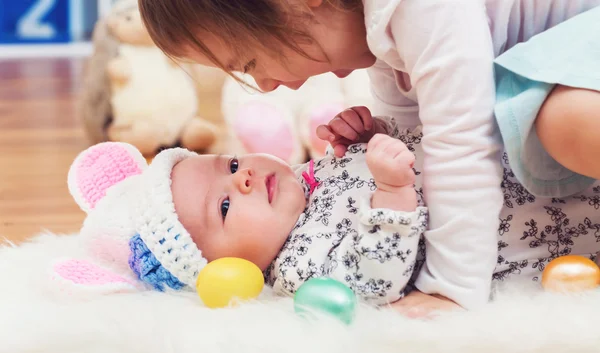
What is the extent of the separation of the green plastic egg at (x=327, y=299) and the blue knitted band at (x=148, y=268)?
20cm

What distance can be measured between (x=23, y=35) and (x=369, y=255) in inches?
185

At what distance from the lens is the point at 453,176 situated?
3.02 ft

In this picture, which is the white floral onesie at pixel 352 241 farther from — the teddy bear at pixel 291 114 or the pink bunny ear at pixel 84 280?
the teddy bear at pixel 291 114

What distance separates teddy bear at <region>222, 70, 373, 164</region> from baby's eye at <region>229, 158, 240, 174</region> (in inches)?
34.4

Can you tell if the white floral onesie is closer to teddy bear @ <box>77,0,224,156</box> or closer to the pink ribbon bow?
the pink ribbon bow

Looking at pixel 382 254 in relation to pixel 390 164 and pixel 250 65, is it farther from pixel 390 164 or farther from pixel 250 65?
pixel 250 65

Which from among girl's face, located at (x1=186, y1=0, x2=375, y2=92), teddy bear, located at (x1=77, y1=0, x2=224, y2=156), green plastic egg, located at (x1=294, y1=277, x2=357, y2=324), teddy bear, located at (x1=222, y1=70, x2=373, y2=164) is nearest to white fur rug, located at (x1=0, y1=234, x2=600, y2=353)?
green plastic egg, located at (x1=294, y1=277, x2=357, y2=324)

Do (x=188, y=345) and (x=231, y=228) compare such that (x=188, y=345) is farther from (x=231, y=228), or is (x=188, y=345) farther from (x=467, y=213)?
(x=467, y=213)

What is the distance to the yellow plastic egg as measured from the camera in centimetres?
94

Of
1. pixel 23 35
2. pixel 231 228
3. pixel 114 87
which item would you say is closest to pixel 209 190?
pixel 231 228

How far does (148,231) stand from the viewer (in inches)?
39.2

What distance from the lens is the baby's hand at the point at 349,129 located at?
3.89 ft

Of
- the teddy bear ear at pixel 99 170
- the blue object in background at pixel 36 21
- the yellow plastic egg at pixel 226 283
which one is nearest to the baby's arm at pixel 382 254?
the yellow plastic egg at pixel 226 283

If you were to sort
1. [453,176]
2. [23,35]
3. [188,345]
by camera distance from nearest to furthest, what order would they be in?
1. [188,345]
2. [453,176]
3. [23,35]
